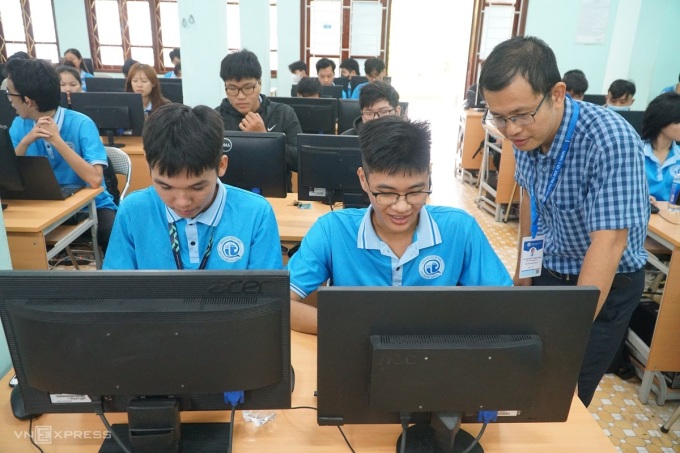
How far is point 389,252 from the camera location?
52.3 inches

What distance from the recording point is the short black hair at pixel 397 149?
1.21m

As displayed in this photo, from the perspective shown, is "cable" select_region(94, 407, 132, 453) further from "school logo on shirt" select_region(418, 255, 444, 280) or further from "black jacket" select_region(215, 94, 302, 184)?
"black jacket" select_region(215, 94, 302, 184)

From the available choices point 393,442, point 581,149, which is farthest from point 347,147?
point 393,442

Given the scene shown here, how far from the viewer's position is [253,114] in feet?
9.23

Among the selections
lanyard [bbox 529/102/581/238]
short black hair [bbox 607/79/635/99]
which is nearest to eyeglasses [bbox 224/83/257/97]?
lanyard [bbox 529/102/581/238]

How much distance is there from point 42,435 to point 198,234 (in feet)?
2.07

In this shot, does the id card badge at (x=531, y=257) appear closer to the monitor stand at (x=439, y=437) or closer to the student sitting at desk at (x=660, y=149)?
the monitor stand at (x=439, y=437)

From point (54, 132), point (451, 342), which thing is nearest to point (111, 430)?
point (451, 342)

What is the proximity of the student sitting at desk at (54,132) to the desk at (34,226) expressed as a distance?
8.7 inches

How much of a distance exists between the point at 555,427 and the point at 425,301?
1.69 feet

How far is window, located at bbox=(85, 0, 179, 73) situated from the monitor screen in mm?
7537

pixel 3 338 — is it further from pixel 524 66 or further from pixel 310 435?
pixel 524 66

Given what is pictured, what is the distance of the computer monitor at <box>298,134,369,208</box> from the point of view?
2182mm

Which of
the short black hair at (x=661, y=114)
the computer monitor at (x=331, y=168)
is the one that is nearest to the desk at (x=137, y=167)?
the computer monitor at (x=331, y=168)
